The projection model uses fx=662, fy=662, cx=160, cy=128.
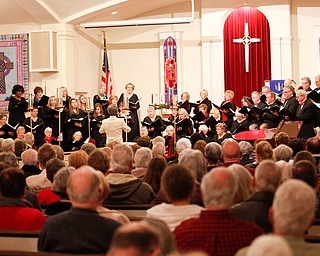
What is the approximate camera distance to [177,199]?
3.50 metres

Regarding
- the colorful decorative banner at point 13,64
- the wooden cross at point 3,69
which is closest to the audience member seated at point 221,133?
the colorful decorative banner at point 13,64

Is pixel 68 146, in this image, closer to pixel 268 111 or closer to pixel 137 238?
pixel 268 111

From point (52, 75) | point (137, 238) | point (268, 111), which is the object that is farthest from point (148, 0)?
point (137, 238)

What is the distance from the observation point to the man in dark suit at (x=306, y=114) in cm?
988

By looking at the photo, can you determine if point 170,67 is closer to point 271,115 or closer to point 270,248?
point 271,115

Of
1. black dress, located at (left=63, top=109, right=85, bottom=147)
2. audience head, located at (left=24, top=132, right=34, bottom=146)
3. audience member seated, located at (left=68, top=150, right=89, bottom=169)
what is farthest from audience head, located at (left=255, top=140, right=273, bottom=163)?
black dress, located at (left=63, top=109, right=85, bottom=147)

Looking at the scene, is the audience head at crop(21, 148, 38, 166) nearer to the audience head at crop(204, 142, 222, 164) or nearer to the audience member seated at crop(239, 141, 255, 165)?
the audience head at crop(204, 142, 222, 164)

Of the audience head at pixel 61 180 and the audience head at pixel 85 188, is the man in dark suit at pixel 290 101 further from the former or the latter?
the audience head at pixel 85 188

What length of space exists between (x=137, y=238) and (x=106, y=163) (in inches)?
130

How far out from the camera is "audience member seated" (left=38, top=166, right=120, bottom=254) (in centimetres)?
312

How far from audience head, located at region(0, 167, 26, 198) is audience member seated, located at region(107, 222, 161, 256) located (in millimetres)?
2178

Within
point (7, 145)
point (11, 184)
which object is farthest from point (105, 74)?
point (11, 184)

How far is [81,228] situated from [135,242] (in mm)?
1235

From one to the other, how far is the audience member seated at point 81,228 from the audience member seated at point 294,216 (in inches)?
36.9
